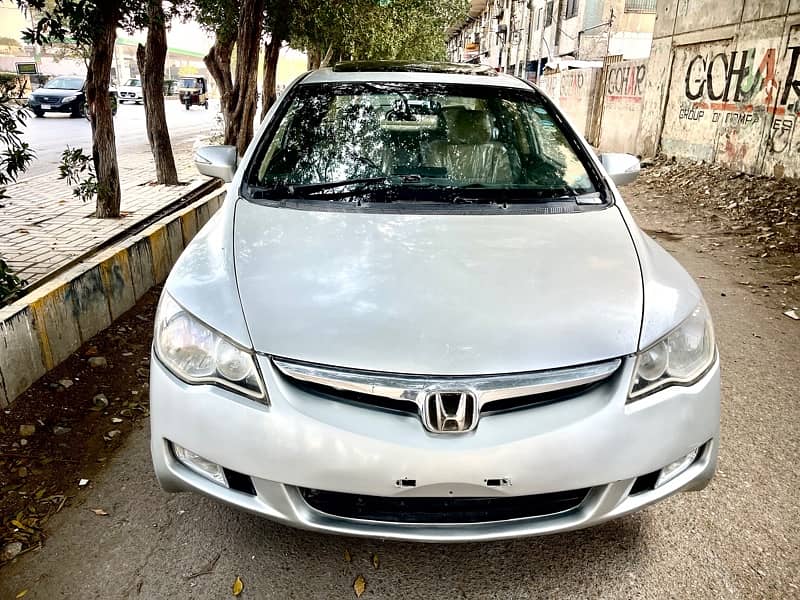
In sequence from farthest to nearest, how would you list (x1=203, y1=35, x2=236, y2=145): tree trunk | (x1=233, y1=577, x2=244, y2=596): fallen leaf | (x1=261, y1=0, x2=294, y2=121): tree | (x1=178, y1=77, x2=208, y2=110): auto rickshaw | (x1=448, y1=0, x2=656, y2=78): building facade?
(x1=178, y1=77, x2=208, y2=110): auto rickshaw → (x1=448, y1=0, x2=656, y2=78): building facade → (x1=203, y1=35, x2=236, y2=145): tree trunk → (x1=261, y1=0, x2=294, y2=121): tree → (x1=233, y1=577, x2=244, y2=596): fallen leaf

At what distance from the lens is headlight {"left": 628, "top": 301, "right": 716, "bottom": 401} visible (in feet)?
5.92

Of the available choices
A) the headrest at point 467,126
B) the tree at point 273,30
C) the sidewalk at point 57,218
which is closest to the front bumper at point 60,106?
the tree at point 273,30

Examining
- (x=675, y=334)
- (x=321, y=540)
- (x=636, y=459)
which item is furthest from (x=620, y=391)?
(x=321, y=540)

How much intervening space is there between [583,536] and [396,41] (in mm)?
15459

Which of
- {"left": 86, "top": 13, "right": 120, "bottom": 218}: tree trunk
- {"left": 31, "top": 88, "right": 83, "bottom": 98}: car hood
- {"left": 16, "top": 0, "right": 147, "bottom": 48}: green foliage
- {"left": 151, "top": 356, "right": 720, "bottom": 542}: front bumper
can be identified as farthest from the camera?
{"left": 31, "top": 88, "right": 83, "bottom": 98}: car hood

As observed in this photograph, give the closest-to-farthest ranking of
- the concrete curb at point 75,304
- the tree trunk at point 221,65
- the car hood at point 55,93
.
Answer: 1. the concrete curb at point 75,304
2. the tree trunk at point 221,65
3. the car hood at point 55,93

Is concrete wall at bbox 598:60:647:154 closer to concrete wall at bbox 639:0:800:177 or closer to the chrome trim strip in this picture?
concrete wall at bbox 639:0:800:177

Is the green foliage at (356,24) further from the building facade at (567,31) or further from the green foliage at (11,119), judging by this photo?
the building facade at (567,31)

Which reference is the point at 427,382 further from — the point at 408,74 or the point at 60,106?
the point at 60,106

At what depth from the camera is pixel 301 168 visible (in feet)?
9.14

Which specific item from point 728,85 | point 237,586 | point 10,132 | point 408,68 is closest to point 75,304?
point 10,132

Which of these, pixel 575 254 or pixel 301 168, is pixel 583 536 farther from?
pixel 301 168

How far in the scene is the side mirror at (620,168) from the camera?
312cm

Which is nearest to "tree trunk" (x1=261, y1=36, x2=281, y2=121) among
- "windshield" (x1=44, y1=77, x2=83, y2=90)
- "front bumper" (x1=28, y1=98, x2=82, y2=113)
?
"front bumper" (x1=28, y1=98, x2=82, y2=113)
